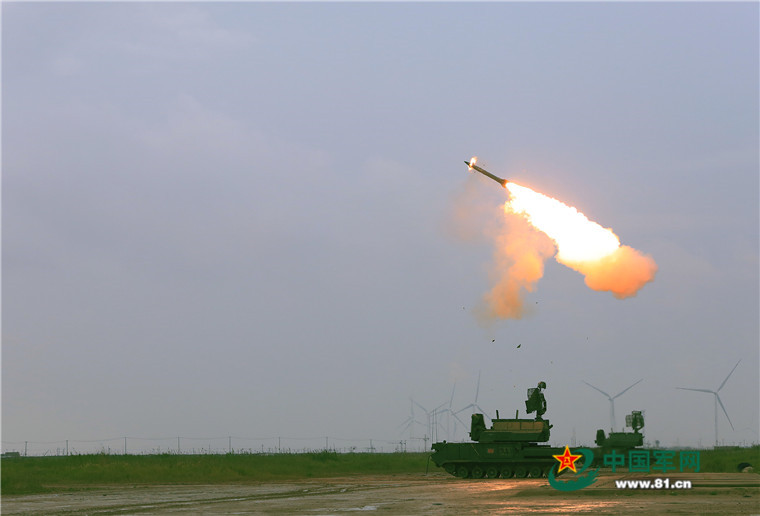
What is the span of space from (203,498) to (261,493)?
3.30 m

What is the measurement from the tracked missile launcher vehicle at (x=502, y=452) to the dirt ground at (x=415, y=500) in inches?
353

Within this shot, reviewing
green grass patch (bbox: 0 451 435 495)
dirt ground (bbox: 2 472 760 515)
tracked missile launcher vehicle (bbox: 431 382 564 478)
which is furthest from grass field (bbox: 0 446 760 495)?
dirt ground (bbox: 2 472 760 515)

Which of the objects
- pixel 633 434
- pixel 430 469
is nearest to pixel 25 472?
pixel 430 469

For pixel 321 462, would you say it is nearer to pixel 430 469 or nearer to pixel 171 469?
pixel 430 469

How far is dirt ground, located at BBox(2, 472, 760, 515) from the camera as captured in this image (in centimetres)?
2628

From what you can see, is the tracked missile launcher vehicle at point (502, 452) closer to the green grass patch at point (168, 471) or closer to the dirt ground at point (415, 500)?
the green grass patch at point (168, 471)

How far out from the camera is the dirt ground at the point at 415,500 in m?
26.3

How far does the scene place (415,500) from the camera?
98.7ft

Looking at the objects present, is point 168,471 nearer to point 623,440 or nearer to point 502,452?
point 502,452

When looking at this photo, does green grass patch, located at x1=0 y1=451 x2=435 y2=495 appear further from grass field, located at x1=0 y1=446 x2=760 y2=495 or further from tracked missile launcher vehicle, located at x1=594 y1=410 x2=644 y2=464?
tracked missile launcher vehicle, located at x1=594 y1=410 x2=644 y2=464

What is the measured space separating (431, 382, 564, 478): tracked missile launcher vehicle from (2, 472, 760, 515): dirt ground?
8966 millimetres

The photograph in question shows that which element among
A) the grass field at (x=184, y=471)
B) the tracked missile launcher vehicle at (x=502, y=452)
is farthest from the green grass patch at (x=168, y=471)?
the tracked missile launcher vehicle at (x=502, y=452)

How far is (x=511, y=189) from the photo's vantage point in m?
42.3

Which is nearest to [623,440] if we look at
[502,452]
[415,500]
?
[502,452]
